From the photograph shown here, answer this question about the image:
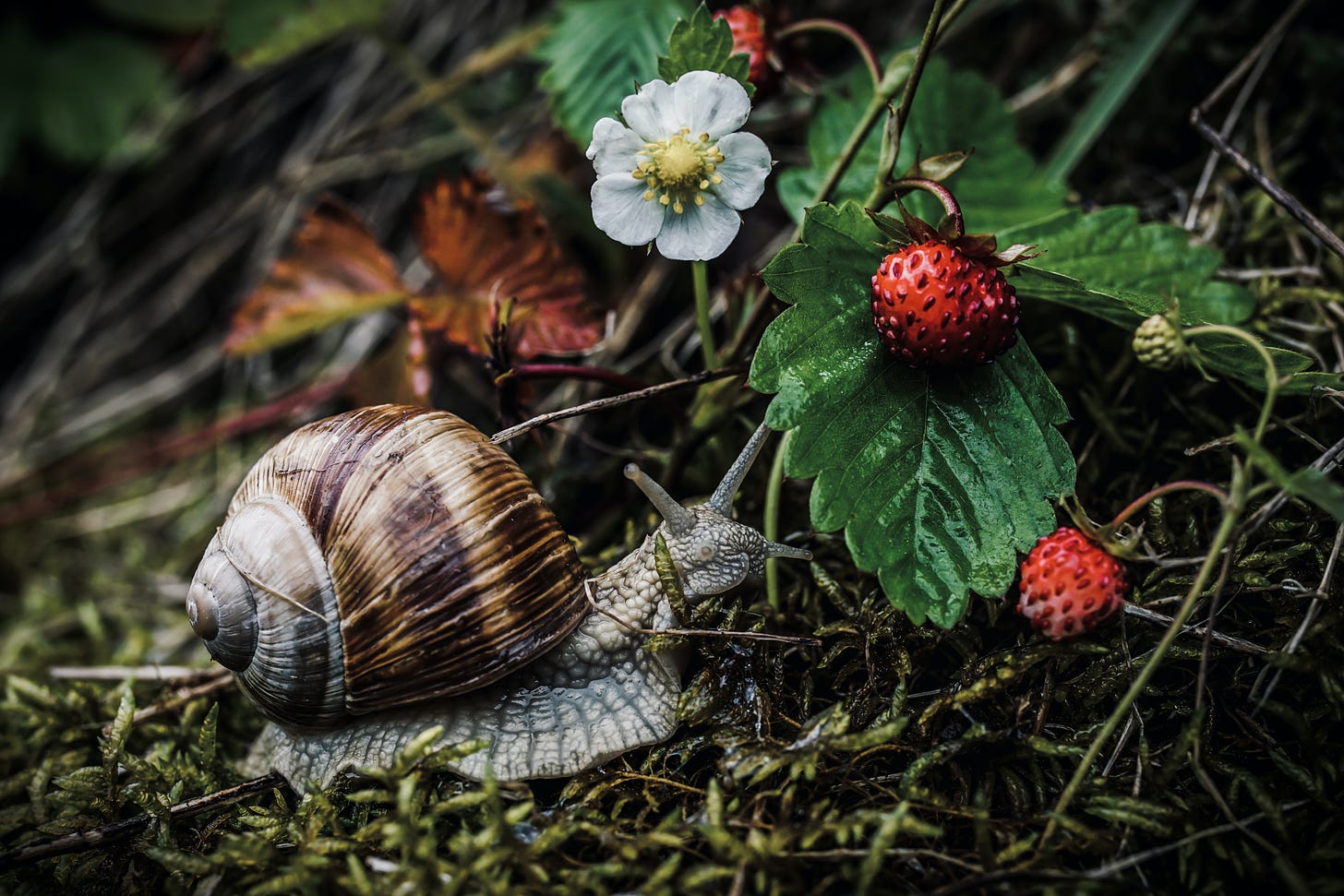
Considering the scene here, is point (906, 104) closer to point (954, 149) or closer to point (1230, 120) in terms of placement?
point (954, 149)

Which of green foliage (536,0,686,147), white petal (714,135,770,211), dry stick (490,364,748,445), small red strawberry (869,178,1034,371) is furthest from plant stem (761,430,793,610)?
green foliage (536,0,686,147)

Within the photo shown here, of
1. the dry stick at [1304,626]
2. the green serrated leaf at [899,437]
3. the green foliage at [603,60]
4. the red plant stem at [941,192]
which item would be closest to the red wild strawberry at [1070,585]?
the green serrated leaf at [899,437]

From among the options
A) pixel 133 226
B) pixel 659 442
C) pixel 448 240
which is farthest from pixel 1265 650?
pixel 133 226

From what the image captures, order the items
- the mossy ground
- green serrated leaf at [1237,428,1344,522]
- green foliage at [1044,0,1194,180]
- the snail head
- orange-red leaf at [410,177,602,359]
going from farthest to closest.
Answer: green foliage at [1044,0,1194,180], orange-red leaf at [410,177,602,359], the snail head, the mossy ground, green serrated leaf at [1237,428,1344,522]

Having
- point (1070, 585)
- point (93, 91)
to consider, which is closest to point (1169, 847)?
point (1070, 585)

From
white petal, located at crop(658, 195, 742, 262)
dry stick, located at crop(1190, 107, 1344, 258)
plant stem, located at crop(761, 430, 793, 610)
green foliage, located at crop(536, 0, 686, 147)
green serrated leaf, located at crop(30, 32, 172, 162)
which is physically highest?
green serrated leaf, located at crop(30, 32, 172, 162)

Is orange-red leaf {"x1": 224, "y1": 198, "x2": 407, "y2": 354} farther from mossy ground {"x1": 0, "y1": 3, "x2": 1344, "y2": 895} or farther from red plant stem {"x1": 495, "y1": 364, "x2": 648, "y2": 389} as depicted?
red plant stem {"x1": 495, "y1": 364, "x2": 648, "y2": 389}

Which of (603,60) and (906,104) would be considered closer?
(906,104)

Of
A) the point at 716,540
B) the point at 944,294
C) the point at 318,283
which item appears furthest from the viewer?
the point at 318,283
